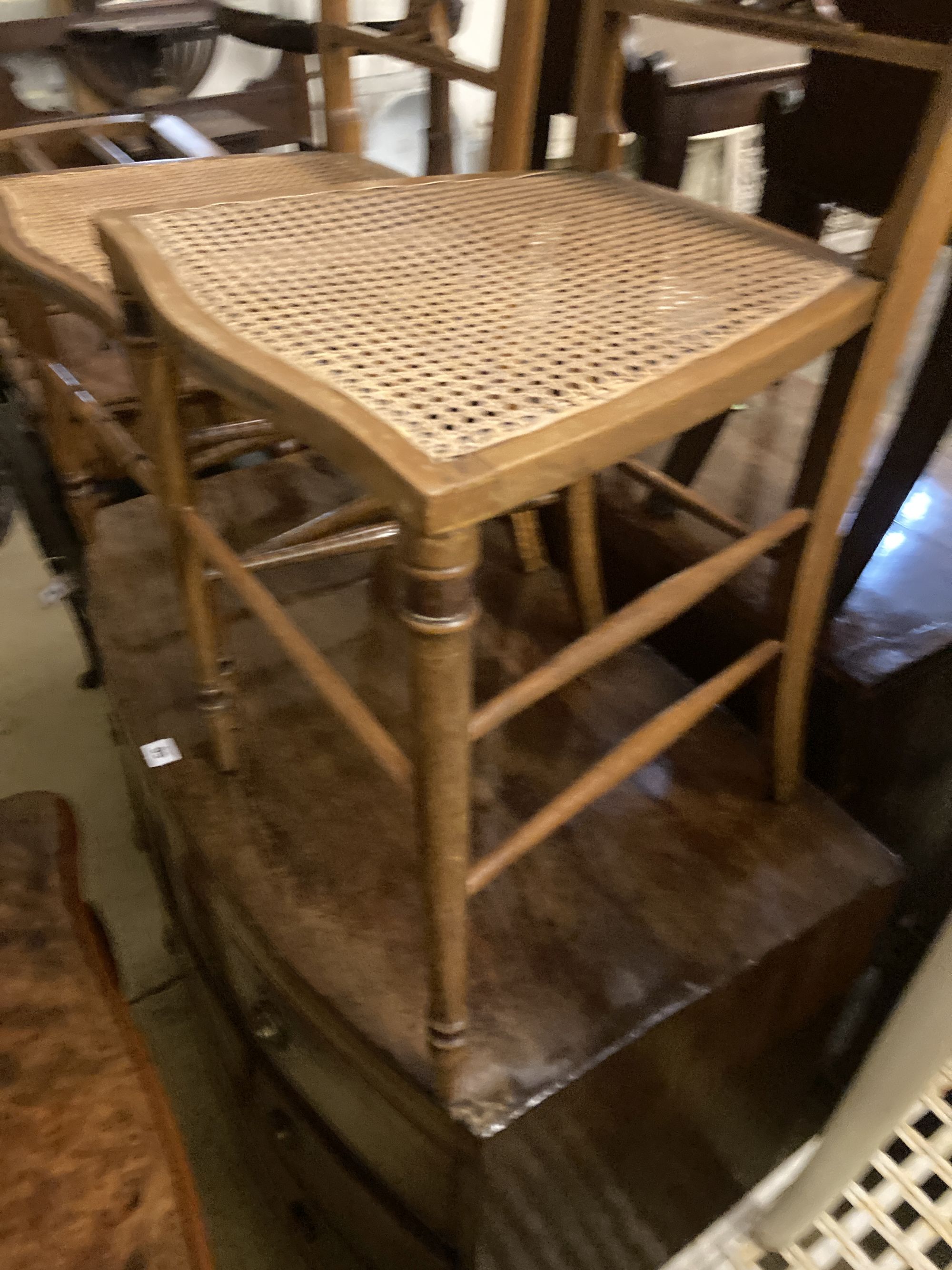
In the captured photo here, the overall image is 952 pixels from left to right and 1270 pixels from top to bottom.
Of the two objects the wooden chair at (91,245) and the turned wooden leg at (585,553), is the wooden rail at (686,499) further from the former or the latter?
the wooden chair at (91,245)

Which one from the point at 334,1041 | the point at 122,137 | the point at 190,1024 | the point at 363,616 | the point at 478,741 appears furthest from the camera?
the point at 122,137

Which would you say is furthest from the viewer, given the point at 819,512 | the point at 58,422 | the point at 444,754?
the point at 58,422

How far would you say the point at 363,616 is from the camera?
0.91 m

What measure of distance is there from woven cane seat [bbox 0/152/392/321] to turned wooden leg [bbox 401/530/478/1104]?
49 cm

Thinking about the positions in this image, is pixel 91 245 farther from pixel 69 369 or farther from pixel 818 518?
pixel 818 518

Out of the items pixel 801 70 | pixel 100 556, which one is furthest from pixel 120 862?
pixel 801 70

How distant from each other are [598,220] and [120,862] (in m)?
1.01

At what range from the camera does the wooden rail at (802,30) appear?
521mm

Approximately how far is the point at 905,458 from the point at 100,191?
2.54 ft

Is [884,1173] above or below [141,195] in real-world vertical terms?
below

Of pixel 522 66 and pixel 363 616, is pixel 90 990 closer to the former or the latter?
pixel 363 616

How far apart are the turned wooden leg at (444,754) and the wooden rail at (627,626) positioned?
35 mm

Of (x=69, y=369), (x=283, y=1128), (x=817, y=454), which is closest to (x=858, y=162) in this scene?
(x=817, y=454)

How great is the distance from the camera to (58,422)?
3.49 ft
